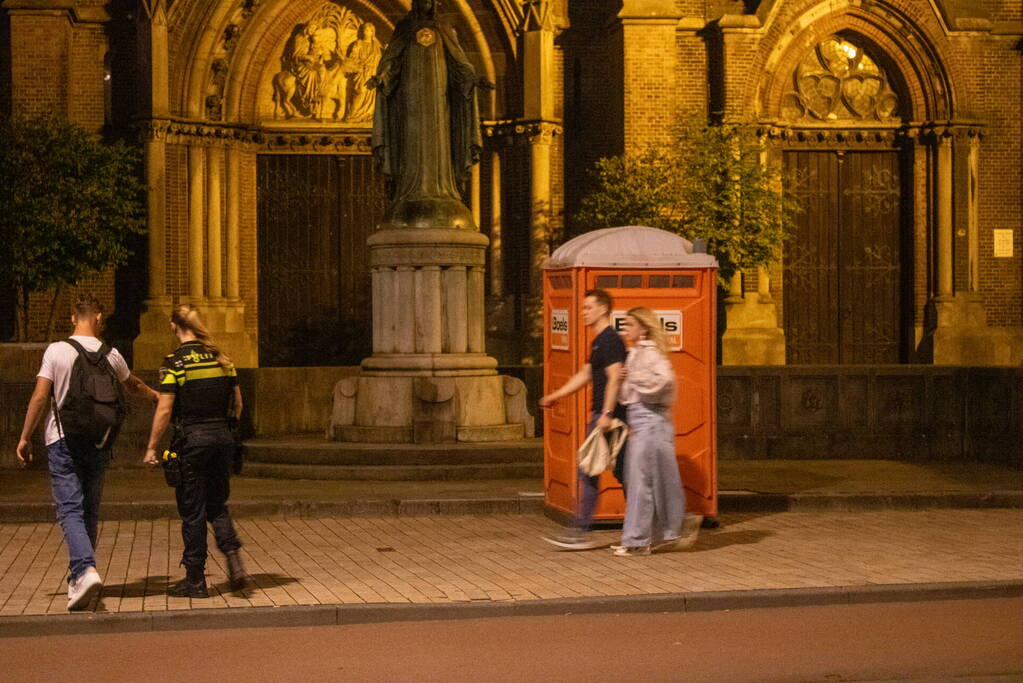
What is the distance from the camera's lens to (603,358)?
11.0 m

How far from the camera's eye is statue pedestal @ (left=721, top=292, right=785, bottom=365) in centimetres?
2608

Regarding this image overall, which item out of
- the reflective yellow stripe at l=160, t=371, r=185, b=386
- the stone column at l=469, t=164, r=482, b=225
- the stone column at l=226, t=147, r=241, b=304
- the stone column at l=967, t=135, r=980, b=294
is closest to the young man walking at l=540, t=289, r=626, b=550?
the reflective yellow stripe at l=160, t=371, r=185, b=386

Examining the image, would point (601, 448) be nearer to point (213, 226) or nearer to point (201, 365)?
point (201, 365)

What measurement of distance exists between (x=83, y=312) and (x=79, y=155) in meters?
14.8

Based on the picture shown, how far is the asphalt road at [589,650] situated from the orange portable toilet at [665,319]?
3.26 metres

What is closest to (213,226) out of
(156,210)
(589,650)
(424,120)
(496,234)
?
(156,210)

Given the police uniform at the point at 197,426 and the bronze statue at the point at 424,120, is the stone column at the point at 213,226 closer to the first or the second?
the bronze statue at the point at 424,120

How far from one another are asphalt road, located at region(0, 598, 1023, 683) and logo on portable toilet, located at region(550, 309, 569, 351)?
3749 millimetres

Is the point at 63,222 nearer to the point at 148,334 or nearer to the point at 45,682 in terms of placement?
the point at 148,334

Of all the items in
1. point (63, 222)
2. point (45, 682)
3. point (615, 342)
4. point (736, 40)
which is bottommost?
point (45, 682)

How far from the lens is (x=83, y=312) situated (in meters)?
9.27

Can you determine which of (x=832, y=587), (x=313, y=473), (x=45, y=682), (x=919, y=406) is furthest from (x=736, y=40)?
(x=45, y=682)

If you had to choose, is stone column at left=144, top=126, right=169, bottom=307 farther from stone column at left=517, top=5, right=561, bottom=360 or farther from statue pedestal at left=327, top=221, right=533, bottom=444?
statue pedestal at left=327, top=221, right=533, bottom=444

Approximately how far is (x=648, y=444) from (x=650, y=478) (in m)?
0.22
